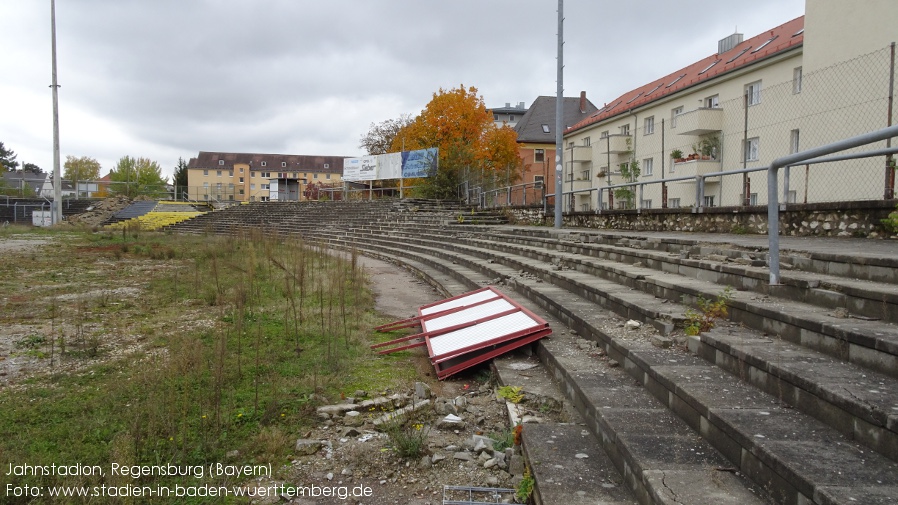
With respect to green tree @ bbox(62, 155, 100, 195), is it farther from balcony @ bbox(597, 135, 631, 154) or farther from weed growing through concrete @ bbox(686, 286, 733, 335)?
weed growing through concrete @ bbox(686, 286, 733, 335)

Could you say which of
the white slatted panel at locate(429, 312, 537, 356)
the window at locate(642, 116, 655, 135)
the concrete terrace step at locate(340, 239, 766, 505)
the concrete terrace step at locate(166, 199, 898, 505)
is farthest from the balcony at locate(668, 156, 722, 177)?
the concrete terrace step at locate(340, 239, 766, 505)

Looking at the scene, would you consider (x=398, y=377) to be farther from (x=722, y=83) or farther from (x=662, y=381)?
(x=722, y=83)

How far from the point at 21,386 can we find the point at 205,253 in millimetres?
10983

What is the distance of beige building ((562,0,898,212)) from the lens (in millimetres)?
9586

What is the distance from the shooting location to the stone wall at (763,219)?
752cm

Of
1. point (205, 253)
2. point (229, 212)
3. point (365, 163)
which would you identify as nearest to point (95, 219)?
point (229, 212)

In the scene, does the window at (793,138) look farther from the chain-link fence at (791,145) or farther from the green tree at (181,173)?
the green tree at (181,173)

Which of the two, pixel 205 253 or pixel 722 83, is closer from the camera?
pixel 205 253

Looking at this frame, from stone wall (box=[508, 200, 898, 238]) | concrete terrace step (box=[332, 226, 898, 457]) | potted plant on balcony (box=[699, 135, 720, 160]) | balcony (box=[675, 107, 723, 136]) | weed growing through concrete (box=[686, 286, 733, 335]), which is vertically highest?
balcony (box=[675, 107, 723, 136])

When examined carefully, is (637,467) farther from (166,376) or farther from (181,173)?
(181,173)

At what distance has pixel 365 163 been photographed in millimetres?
36531

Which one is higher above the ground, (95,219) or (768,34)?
(768,34)

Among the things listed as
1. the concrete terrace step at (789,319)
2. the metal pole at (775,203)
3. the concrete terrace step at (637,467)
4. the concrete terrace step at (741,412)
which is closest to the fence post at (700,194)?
the concrete terrace step at (789,319)

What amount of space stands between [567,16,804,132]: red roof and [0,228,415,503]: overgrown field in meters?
22.4
